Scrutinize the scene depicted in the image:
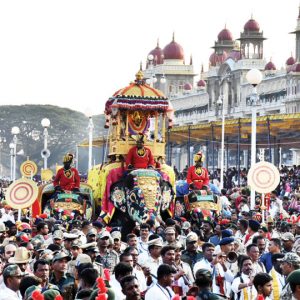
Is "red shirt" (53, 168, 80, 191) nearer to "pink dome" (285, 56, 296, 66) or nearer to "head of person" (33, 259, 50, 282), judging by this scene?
"head of person" (33, 259, 50, 282)

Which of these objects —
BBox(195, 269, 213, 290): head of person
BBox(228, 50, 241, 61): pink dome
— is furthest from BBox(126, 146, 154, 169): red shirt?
BBox(228, 50, 241, 61): pink dome

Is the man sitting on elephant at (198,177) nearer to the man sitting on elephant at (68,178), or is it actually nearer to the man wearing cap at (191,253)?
the man sitting on elephant at (68,178)

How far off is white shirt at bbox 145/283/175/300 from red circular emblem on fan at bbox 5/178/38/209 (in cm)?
1094

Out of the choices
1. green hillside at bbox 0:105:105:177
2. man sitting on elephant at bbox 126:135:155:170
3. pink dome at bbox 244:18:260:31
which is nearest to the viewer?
man sitting on elephant at bbox 126:135:155:170

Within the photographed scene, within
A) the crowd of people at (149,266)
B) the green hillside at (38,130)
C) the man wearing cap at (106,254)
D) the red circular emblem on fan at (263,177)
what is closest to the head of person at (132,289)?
the crowd of people at (149,266)

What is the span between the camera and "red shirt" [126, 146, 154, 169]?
87.1 ft

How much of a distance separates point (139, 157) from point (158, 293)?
46.7ft

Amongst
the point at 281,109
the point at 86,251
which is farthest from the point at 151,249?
the point at 281,109

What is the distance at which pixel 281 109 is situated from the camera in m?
101

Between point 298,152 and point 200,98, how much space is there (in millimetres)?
34418

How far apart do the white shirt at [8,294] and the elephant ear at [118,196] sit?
44.8 feet

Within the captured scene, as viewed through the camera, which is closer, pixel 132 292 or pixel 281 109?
pixel 132 292

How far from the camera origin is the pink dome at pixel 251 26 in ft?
376

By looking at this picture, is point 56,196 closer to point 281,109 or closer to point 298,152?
point 298,152
